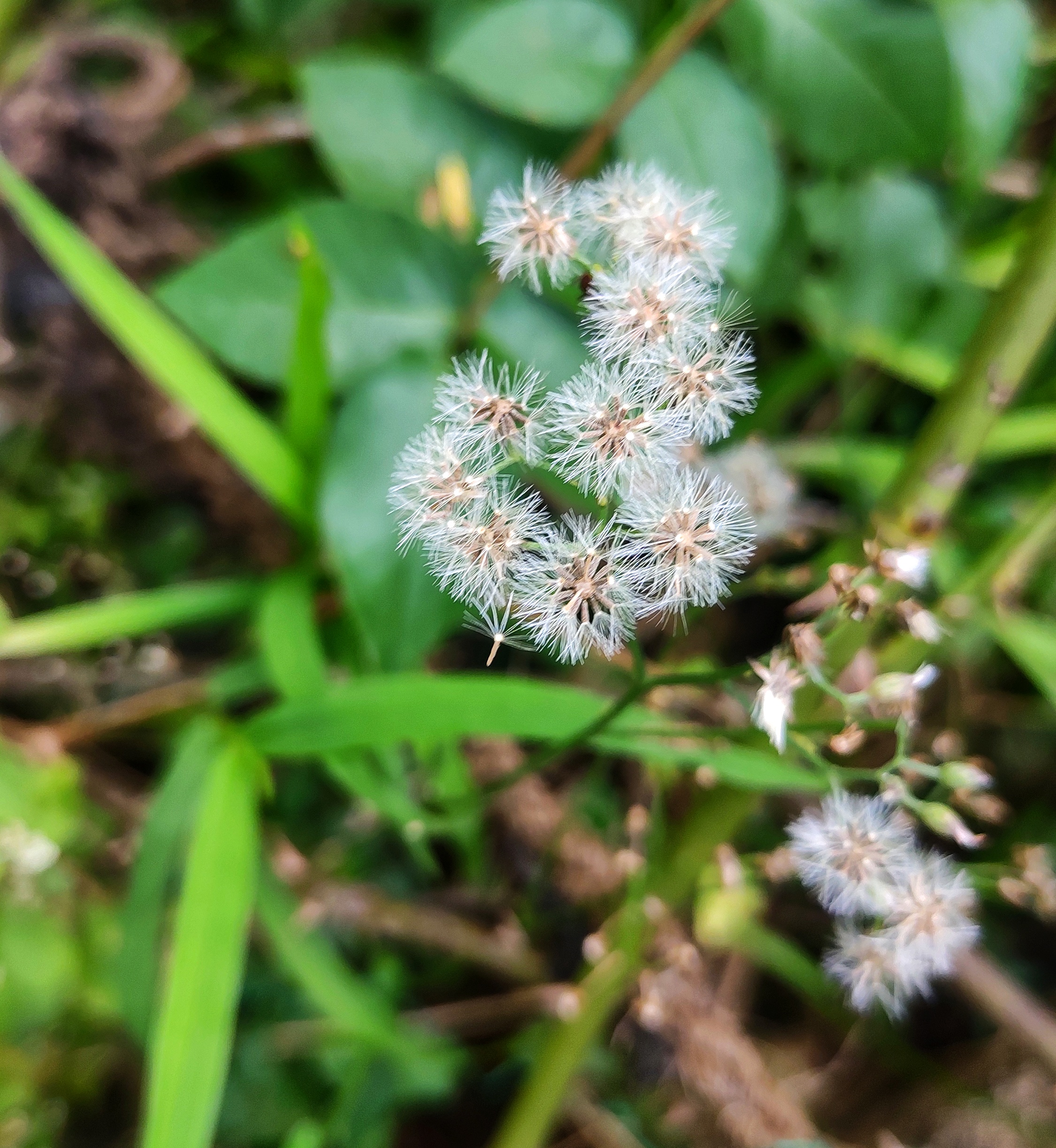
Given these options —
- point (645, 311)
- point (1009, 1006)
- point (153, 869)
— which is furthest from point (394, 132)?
point (1009, 1006)

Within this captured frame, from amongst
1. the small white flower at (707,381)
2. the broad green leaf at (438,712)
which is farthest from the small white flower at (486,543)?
the broad green leaf at (438,712)

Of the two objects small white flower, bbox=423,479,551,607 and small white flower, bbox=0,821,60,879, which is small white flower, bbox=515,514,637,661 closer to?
small white flower, bbox=423,479,551,607

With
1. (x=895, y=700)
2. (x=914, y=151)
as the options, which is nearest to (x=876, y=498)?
(x=914, y=151)

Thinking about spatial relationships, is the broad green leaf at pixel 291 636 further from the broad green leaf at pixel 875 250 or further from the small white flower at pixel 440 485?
the broad green leaf at pixel 875 250

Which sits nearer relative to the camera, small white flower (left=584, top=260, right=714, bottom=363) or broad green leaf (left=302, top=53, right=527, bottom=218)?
small white flower (left=584, top=260, right=714, bottom=363)

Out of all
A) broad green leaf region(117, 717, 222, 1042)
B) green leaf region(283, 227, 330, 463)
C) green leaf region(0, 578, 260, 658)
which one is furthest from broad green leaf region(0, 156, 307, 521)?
broad green leaf region(117, 717, 222, 1042)
